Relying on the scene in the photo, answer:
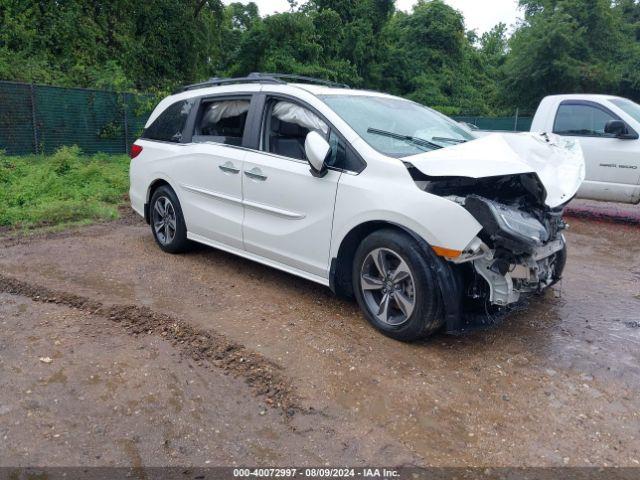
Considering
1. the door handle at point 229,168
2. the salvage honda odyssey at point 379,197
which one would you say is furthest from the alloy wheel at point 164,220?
the door handle at point 229,168

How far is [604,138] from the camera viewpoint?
8188mm

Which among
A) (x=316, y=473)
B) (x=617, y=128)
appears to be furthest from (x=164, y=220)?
(x=617, y=128)

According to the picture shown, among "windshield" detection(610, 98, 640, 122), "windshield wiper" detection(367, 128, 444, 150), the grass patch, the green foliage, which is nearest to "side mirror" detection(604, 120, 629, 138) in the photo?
"windshield" detection(610, 98, 640, 122)

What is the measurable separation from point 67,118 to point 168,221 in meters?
9.36

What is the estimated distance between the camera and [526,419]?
300 cm

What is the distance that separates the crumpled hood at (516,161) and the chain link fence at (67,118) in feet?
38.6

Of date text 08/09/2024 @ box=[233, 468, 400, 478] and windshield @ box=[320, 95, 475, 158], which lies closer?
date text 08/09/2024 @ box=[233, 468, 400, 478]

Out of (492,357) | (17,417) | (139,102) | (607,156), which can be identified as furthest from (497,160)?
(139,102)

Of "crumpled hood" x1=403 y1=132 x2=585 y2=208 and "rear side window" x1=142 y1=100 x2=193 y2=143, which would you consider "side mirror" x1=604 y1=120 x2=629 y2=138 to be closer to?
"crumpled hood" x1=403 y1=132 x2=585 y2=208

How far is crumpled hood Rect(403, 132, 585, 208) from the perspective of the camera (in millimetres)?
3596

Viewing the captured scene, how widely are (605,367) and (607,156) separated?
5.57 metres

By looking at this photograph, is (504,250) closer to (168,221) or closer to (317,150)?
(317,150)

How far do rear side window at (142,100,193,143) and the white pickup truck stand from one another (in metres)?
5.90

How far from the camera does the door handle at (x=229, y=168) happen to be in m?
4.91
